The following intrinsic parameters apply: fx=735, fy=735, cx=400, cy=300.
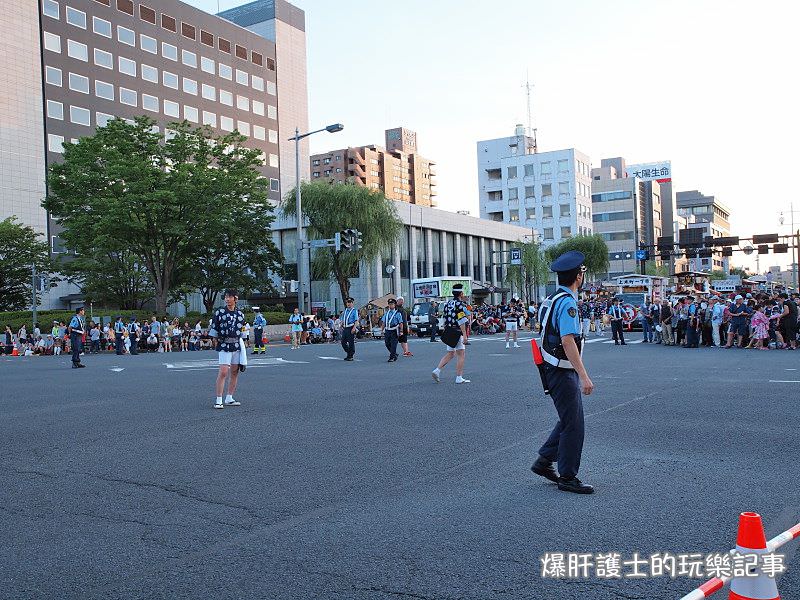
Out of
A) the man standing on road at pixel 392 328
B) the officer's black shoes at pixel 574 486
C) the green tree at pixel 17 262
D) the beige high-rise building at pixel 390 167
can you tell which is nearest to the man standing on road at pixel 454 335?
the man standing on road at pixel 392 328

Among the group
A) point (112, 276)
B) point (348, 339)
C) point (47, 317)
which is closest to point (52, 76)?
point (112, 276)

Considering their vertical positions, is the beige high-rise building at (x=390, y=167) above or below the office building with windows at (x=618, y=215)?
above

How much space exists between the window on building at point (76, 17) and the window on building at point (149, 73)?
20.3 ft

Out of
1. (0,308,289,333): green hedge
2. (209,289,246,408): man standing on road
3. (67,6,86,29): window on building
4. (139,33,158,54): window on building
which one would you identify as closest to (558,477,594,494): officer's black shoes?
(209,289,246,408): man standing on road

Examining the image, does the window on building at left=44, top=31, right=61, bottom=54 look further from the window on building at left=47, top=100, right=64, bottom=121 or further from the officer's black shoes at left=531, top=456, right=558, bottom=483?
the officer's black shoes at left=531, top=456, right=558, bottom=483

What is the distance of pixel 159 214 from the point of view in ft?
123

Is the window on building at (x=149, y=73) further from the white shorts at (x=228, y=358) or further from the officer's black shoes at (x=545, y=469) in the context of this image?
the officer's black shoes at (x=545, y=469)

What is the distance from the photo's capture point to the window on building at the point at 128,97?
62513mm

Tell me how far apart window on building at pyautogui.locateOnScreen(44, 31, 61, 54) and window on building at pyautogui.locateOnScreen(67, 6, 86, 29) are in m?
1.98

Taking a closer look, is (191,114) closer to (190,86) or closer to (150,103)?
(190,86)

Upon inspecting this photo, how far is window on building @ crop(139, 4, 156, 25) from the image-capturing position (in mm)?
64438

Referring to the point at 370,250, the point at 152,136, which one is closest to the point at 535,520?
the point at 152,136

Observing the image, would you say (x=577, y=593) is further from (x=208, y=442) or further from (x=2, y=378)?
(x=2, y=378)

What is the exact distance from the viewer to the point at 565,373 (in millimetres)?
5719
